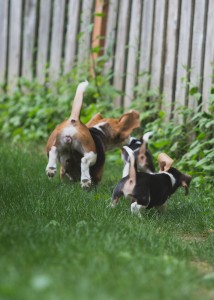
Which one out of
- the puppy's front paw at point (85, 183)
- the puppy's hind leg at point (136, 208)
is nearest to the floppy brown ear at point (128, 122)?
the puppy's front paw at point (85, 183)

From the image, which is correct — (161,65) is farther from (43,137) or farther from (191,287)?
(191,287)

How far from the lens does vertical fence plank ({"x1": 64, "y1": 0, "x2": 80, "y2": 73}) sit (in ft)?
35.9

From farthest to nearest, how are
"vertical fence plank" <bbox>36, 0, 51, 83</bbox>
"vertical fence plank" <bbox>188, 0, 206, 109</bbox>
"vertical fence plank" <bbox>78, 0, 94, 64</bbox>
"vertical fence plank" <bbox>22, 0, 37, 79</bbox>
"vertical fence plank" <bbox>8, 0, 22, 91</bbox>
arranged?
"vertical fence plank" <bbox>8, 0, 22, 91</bbox>, "vertical fence plank" <bbox>22, 0, 37, 79</bbox>, "vertical fence plank" <bbox>36, 0, 51, 83</bbox>, "vertical fence plank" <bbox>78, 0, 94, 64</bbox>, "vertical fence plank" <bbox>188, 0, 206, 109</bbox>

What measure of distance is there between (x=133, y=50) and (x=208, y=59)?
5.29 feet

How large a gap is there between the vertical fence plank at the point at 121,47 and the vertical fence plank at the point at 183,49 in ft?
4.05

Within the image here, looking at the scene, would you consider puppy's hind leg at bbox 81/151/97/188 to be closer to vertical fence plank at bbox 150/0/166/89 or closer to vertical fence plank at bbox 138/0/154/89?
vertical fence plank at bbox 150/0/166/89

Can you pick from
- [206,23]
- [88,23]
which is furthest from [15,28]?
[206,23]

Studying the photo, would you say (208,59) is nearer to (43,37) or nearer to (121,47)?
(121,47)

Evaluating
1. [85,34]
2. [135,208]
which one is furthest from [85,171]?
[85,34]

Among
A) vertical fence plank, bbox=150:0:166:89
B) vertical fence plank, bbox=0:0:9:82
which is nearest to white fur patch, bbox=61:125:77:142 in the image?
vertical fence plank, bbox=150:0:166:89

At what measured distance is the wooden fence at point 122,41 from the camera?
28.3ft

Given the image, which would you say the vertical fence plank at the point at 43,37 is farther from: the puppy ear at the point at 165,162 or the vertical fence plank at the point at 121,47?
the puppy ear at the point at 165,162

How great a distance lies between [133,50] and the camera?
32.1 ft

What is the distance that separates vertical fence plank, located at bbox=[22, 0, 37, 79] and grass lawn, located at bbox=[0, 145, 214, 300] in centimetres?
453
